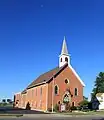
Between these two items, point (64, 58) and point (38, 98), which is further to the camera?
point (38, 98)

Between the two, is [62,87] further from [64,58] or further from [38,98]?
[38,98]

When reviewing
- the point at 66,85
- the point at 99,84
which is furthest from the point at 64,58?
the point at 99,84

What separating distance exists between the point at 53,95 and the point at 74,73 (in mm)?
8134

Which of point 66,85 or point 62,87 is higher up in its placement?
point 66,85

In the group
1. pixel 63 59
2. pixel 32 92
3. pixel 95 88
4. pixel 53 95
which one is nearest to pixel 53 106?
pixel 53 95

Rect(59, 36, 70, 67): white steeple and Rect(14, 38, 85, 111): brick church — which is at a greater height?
Rect(59, 36, 70, 67): white steeple

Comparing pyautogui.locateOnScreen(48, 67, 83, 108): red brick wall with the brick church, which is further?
pyautogui.locateOnScreen(48, 67, 83, 108): red brick wall

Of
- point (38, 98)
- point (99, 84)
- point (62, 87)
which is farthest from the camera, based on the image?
point (99, 84)

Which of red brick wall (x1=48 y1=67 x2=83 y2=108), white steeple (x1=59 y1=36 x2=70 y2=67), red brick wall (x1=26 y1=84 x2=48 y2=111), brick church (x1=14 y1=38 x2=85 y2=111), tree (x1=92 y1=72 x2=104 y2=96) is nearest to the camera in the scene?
brick church (x1=14 y1=38 x2=85 y2=111)

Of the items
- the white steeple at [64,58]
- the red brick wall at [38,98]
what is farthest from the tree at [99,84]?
the white steeple at [64,58]

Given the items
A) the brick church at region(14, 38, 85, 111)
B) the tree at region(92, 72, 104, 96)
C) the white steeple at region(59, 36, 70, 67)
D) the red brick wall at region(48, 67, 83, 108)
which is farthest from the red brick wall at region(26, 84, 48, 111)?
the tree at region(92, 72, 104, 96)

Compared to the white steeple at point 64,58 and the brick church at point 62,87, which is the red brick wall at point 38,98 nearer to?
the brick church at point 62,87

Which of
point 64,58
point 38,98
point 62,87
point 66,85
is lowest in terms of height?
point 38,98

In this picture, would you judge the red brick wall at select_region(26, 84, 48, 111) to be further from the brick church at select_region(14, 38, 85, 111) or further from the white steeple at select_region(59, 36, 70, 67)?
the white steeple at select_region(59, 36, 70, 67)
